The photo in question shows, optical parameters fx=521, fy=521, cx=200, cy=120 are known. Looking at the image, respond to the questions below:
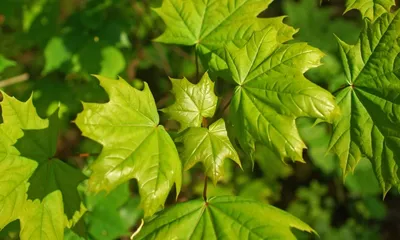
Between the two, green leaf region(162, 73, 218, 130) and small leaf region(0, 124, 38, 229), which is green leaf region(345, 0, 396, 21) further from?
small leaf region(0, 124, 38, 229)

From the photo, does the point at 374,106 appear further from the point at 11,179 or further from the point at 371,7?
the point at 11,179

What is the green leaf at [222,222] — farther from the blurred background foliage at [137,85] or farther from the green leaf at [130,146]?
the blurred background foliage at [137,85]

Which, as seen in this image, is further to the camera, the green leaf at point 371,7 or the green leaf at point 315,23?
the green leaf at point 315,23

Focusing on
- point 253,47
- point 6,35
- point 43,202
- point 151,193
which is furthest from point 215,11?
point 6,35

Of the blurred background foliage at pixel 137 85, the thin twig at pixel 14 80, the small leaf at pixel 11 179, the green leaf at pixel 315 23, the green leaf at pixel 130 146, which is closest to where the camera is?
the green leaf at pixel 130 146

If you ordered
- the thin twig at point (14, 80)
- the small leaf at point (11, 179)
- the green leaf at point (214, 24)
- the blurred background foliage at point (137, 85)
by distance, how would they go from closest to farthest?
the small leaf at point (11, 179) < the green leaf at point (214, 24) < the blurred background foliage at point (137, 85) < the thin twig at point (14, 80)

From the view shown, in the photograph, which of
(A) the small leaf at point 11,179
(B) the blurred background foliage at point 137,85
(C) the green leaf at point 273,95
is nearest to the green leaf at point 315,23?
(B) the blurred background foliage at point 137,85
